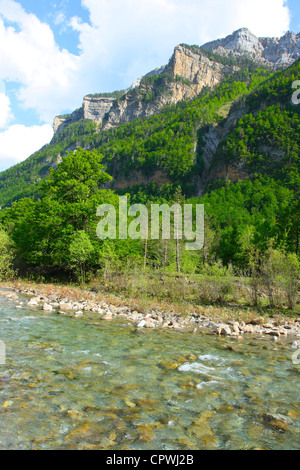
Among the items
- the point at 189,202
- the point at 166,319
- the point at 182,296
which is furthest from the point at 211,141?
the point at 166,319

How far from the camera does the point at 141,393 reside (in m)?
5.95

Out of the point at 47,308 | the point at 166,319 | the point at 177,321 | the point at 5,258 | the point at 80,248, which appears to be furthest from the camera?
the point at 5,258

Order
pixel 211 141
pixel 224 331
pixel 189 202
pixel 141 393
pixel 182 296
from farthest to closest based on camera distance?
pixel 211 141 → pixel 189 202 → pixel 182 296 → pixel 224 331 → pixel 141 393

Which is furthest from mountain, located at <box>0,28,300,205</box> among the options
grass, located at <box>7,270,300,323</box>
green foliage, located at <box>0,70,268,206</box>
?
grass, located at <box>7,270,300,323</box>

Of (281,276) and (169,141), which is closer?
(281,276)

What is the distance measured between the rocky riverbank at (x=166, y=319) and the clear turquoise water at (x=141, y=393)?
2.21 m

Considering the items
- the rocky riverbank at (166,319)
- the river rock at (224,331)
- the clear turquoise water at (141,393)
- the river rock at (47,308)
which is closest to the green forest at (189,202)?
the rocky riverbank at (166,319)

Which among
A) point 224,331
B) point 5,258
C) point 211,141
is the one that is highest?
point 211,141

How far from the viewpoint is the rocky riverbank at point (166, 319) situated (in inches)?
488

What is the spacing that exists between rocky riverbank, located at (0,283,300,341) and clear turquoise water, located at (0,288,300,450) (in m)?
2.21

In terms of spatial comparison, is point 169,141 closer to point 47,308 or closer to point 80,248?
point 80,248

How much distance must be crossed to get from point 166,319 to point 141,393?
8.41m
